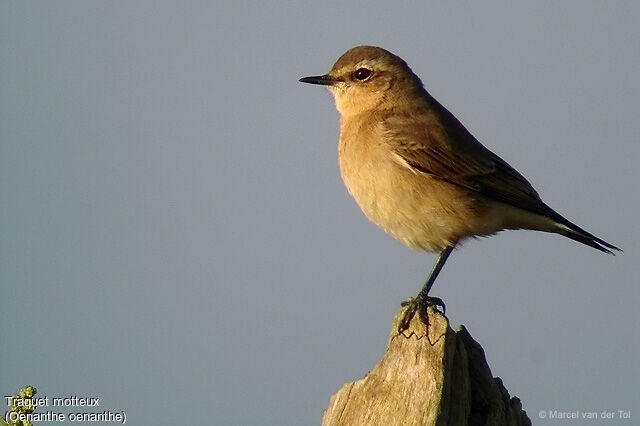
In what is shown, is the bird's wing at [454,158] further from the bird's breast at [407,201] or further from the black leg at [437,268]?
the black leg at [437,268]

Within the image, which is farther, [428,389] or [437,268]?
[437,268]

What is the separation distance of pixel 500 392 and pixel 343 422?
932mm

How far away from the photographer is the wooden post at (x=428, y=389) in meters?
4.66

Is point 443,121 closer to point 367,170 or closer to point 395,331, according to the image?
point 367,170

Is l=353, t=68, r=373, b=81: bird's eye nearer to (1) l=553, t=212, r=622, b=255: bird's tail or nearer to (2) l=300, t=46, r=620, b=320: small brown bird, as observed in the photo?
(2) l=300, t=46, r=620, b=320: small brown bird

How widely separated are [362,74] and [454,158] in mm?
1602

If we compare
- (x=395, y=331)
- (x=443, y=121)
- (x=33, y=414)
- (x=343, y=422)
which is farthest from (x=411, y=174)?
(x=33, y=414)

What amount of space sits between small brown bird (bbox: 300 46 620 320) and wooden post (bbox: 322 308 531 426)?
8.01 ft

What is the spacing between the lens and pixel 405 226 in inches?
317

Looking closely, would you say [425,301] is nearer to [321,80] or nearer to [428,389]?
[428,389]

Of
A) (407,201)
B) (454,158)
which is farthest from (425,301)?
(454,158)

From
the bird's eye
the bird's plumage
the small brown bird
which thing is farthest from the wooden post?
the bird's eye

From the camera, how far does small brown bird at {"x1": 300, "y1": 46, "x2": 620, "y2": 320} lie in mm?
8078

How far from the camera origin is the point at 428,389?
15.4 feet
